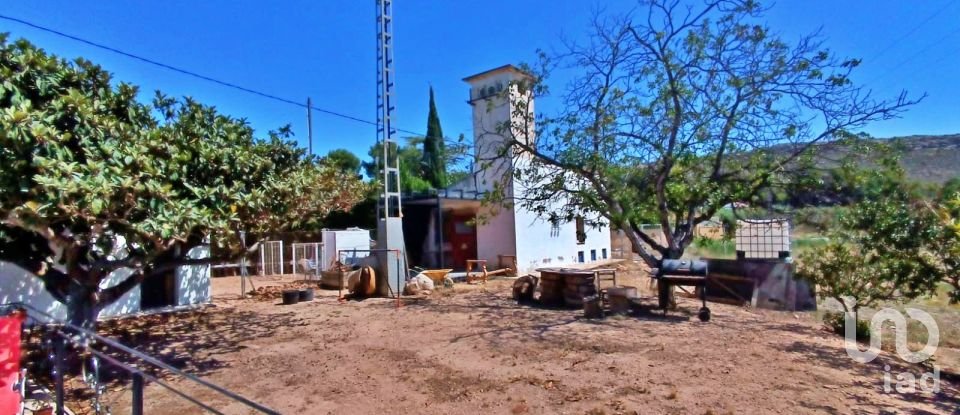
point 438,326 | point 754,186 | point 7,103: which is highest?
point 7,103

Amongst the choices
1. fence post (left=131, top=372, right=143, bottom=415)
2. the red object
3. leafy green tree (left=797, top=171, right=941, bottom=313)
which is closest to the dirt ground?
leafy green tree (left=797, top=171, right=941, bottom=313)

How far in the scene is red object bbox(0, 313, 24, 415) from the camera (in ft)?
13.0

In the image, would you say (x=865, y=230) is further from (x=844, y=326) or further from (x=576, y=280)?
(x=576, y=280)

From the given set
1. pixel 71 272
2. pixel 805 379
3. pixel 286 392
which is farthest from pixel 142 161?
pixel 805 379

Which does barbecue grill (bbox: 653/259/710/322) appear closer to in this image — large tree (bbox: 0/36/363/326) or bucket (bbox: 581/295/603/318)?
bucket (bbox: 581/295/603/318)

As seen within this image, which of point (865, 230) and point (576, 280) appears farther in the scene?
point (576, 280)

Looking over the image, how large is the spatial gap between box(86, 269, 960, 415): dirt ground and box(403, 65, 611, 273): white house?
353 inches

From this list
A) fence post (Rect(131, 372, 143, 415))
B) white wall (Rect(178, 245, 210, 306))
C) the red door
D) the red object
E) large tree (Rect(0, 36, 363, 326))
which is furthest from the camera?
the red door

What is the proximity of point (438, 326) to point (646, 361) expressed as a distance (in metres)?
3.82

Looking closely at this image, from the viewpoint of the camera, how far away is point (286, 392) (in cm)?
539

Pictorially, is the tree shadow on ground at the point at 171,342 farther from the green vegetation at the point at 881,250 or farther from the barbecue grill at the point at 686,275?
the green vegetation at the point at 881,250

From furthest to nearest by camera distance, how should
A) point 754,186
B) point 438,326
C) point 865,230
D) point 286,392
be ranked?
point 754,186
point 438,326
point 865,230
point 286,392

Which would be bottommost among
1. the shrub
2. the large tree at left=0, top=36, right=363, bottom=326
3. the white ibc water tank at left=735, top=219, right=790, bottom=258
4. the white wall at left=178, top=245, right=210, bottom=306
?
the shrub

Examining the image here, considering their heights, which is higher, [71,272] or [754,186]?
[754,186]
